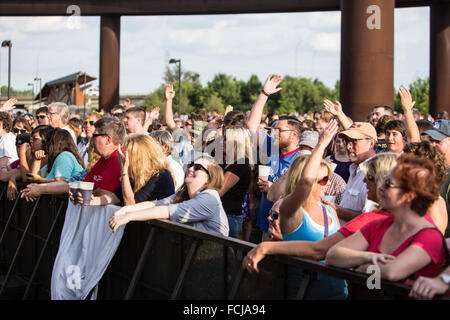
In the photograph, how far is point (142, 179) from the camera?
17.9 feet

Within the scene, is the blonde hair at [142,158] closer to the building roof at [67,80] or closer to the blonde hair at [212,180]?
the blonde hair at [212,180]

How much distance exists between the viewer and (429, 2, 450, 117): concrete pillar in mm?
20641

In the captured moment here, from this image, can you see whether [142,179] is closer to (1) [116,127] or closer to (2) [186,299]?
(1) [116,127]

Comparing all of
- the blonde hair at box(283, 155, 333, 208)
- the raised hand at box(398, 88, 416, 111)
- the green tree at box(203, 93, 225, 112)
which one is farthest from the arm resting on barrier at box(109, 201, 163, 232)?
the green tree at box(203, 93, 225, 112)

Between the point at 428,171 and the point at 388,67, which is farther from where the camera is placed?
the point at 388,67

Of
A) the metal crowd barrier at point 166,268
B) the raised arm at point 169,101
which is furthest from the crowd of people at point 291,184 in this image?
the raised arm at point 169,101

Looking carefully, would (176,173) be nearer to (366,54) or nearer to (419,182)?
(419,182)

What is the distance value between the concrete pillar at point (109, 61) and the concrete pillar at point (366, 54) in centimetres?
1189

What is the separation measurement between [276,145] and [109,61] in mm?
18231

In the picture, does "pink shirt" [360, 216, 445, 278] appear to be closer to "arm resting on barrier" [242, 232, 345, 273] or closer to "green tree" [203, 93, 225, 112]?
"arm resting on barrier" [242, 232, 345, 273]

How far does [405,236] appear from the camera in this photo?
308cm

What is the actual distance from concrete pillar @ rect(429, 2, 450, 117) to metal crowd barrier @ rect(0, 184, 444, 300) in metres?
16.7
